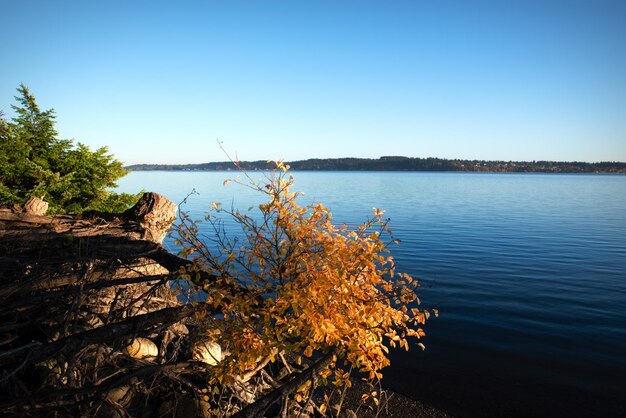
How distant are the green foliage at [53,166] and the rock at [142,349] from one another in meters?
11.8

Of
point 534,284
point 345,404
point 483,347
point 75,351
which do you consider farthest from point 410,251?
point 75,351

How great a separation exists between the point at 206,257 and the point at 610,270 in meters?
23.1

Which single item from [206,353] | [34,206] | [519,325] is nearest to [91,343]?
[206,353]

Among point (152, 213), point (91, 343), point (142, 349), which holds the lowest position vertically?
point (142, 349)

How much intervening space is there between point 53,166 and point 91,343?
16.5m

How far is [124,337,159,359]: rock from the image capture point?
22.1 ft

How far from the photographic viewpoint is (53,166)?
1767 centimetres

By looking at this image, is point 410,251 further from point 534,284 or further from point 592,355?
point 592,355

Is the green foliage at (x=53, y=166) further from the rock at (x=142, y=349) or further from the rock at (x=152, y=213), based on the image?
the rock at (x=142, y=349)

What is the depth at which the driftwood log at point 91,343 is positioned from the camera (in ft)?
15.2

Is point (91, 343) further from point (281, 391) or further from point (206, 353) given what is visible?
point (206, 353)

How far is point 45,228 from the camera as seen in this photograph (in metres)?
9.31

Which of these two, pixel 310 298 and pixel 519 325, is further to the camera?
pixel 519 325

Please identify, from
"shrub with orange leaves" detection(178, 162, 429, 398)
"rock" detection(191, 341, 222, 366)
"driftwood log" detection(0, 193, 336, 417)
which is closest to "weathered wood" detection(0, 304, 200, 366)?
"driftwood log" detection(0, 193, 336, 417)
